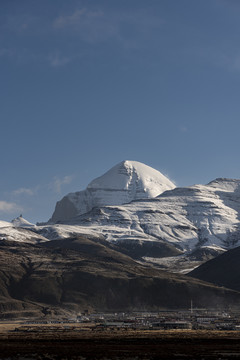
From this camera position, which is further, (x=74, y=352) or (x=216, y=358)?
(x=74, y=352)

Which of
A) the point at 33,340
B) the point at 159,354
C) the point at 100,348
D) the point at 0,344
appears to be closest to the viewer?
the point at 159,354

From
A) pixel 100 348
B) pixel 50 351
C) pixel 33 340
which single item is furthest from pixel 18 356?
pixel 33 340

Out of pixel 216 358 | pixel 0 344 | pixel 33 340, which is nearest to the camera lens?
pixel 216 358

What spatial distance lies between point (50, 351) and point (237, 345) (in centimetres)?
3769

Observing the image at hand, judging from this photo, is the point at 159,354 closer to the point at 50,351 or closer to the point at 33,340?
the point at 50,351

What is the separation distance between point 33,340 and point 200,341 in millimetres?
38919

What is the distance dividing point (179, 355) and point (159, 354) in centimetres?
381

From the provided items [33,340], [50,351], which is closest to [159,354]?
[50,351]

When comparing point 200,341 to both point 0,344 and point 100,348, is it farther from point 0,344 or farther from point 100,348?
point 0,344

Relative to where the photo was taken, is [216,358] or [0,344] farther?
[0,344]

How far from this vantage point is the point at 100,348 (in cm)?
13200

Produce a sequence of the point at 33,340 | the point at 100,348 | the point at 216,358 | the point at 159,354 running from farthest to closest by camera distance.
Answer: the point at 33,340 → the point at 100,348 → the point at 159,354 → the point at 216,358

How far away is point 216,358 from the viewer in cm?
11081

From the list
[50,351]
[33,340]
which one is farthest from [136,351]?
[33,340]
